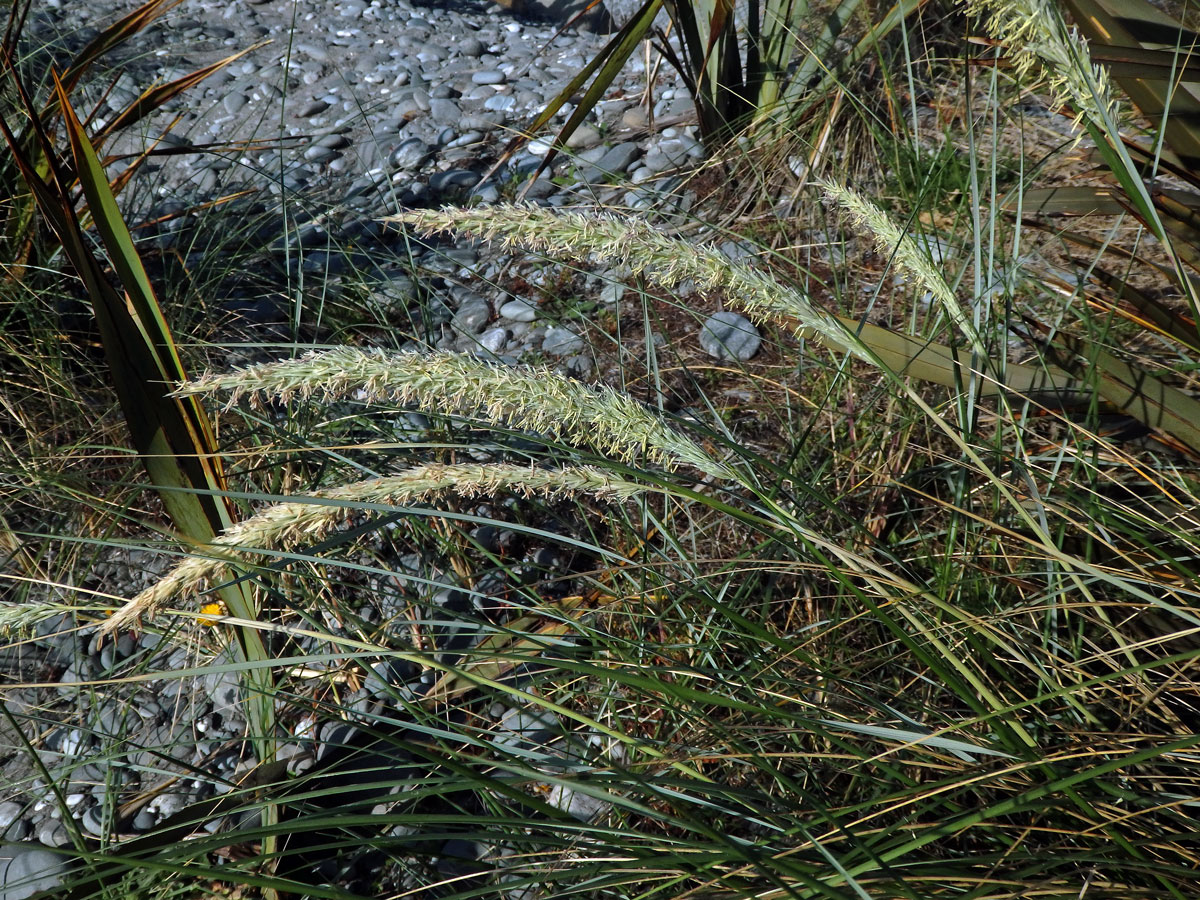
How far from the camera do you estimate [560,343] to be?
220cm

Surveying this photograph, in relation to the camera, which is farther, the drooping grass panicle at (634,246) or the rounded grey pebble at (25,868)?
the rounded grey pebble at (25,868)

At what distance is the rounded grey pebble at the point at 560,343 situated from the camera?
215cm

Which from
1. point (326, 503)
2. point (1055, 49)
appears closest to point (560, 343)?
point (326, 503)

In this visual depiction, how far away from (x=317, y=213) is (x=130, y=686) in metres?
1.48

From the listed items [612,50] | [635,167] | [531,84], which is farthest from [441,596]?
[531,84]

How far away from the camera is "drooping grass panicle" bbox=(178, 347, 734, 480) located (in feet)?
2.69

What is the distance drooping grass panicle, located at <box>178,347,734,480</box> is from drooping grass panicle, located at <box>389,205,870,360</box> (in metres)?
0.14

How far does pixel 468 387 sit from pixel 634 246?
0.23 meters

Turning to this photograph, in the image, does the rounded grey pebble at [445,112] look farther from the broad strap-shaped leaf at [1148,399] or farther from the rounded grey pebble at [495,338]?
the broad strap-shaped leaf at [1148,399]

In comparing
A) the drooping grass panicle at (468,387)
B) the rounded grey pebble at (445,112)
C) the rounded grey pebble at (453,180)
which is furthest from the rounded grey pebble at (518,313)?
the drooping grass panicle at (468,387)

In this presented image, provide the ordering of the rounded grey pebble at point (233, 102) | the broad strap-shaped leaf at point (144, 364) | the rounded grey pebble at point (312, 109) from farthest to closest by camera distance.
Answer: the rounded grey pebble at point (233, 102) → the rounded grey pebble at point (312, 109) → the broad strap-shaped leaf at point (144, 364)

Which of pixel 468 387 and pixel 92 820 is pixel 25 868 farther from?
pixel 468 387

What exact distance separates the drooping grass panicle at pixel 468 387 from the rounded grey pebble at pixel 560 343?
4.00ft

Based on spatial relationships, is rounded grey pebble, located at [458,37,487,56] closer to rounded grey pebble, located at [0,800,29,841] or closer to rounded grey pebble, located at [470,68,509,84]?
rounded grey pebble, located at [470,68,509,84]
